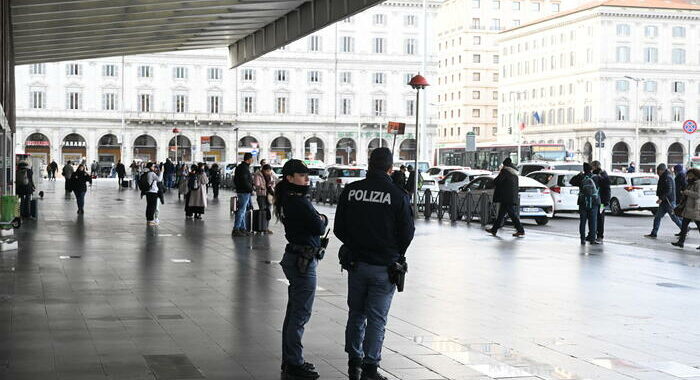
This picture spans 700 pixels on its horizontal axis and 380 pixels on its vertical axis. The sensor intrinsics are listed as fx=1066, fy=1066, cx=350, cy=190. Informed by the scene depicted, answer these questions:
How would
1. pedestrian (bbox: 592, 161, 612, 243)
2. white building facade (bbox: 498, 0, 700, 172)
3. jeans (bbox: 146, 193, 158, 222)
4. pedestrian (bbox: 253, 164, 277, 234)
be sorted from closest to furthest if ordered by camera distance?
pedestrian (bbox: 592, 161, 612, 243), pedestrian (bbox: 253, 164, 277, 234), jeans (bbox: 146, 193, 158, 222), white building facade (bbox: 498, 0, 700, 172)

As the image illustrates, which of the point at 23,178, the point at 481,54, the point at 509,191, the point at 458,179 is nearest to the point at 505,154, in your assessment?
the point at 458,179

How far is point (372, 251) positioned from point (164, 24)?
3023 centimetres

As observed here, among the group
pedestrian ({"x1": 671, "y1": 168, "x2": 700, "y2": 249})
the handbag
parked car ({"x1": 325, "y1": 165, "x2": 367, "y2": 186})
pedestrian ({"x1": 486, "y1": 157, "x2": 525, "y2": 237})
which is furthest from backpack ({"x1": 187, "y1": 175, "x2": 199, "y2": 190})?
parked car ({"x1": 325, "y1": 165, "x2": 367, "y2": 186})

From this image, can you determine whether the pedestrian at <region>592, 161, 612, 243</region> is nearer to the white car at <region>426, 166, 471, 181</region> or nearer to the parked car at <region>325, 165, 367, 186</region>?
the parked car at <region>325, 165, 367, 186</region>

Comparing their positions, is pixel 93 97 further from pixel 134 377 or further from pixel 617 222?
pixel 134 377

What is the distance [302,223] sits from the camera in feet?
Result: 25.8

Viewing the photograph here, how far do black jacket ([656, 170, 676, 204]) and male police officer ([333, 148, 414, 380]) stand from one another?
55.1 feet

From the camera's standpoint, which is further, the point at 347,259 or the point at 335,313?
the point at 335,313

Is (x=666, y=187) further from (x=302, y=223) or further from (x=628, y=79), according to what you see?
(x=628, y=79)

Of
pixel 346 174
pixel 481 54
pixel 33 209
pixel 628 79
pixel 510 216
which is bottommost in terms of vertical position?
pixel 33 209

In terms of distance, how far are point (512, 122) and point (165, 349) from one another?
12429 centimetres

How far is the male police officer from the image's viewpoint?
733 centimetres

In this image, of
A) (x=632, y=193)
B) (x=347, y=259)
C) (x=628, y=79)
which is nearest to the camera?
(x=347, y=259)

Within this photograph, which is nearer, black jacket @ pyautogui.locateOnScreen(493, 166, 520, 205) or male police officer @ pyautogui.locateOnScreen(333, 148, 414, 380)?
male police officer @ pyautogui.locateOnScreen(333, 148, 414, 380)
